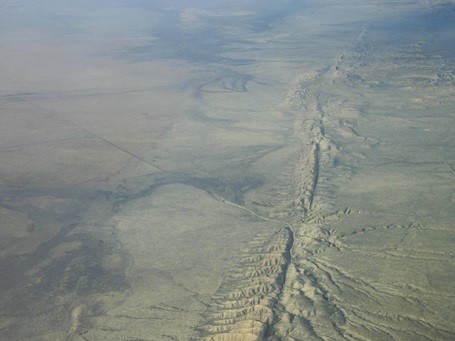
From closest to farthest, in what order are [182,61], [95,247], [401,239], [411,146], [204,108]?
[401,239] < [95,247] < [411,146] < [204,108] < [182,61]

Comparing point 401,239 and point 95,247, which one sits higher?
point 401,239

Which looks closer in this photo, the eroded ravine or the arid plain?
the eroded ravine

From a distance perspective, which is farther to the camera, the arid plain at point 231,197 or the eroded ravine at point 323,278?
the arid plain at point 231,197

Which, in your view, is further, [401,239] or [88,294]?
[401,239]

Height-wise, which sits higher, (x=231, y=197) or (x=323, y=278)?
(x=323, y=278)

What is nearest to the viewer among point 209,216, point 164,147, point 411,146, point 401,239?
point 401,239

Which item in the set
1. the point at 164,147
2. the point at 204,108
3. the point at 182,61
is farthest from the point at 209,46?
the point at 164,147

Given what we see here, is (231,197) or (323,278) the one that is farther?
(231,197)

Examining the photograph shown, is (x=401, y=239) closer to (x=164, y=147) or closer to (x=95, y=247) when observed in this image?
(x=95, y=247)
